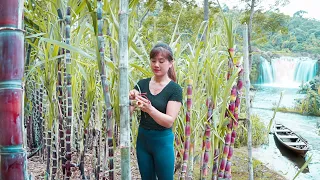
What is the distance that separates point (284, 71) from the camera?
15.3 meters

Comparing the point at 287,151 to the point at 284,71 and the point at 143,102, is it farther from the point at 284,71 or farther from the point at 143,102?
the point at 284,71

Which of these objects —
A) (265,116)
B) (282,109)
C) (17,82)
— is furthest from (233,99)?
(282,109)

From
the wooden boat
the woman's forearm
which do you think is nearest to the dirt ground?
the woman's forearm

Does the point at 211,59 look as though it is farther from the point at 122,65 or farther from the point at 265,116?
the point at 265,116

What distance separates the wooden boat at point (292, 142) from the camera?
609 centimetres

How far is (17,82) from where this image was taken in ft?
1.65

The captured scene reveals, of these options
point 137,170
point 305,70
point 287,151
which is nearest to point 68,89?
point 137,170

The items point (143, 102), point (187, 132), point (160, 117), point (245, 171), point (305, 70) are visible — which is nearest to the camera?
point (143, 102)

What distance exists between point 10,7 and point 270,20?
10.7 m

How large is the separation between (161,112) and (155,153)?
235 mm

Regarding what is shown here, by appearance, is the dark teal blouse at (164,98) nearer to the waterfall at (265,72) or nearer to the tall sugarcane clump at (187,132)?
the tall sugarcane clump at (187,132)

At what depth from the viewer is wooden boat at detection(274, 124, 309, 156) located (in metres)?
6.09

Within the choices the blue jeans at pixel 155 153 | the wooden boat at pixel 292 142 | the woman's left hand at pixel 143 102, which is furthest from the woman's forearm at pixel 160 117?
the wooden boat at pixel 292 142

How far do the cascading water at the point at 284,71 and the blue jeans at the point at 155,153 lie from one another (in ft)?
49.0
